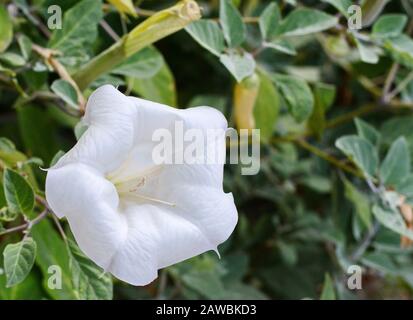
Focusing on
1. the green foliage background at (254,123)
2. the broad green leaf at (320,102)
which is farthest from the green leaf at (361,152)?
the broad green leaf at (320,102)

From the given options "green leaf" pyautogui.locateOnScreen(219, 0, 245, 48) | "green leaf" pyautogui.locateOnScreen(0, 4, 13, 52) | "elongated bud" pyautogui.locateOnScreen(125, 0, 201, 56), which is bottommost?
"green leaf" pyautogui.locateOnScreen(219, 0, 245, 48)

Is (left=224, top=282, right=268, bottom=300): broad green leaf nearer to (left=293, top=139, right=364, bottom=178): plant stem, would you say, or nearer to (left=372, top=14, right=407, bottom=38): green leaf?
(left=293, top=139, right=364, bottom=178): plant stem

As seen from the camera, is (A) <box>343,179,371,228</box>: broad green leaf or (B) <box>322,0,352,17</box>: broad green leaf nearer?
(B) <box>322,0,352,17</box>: broad green leaf

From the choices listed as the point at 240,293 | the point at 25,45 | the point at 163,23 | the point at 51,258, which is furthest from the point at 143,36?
the point at 240,293

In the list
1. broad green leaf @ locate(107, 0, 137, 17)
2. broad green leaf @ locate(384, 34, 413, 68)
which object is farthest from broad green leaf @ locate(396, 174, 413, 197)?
broad green leaf @ locate(107, 0, 137, 17)
